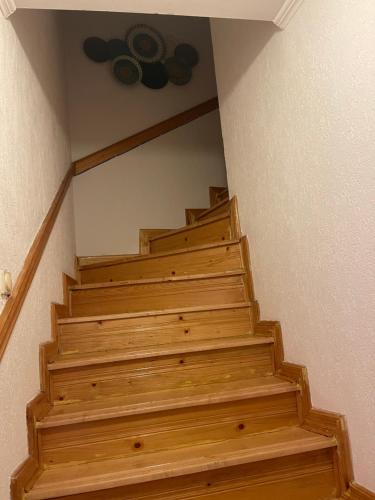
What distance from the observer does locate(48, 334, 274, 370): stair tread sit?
158 cm

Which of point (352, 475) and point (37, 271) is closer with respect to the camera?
point (352, 475)

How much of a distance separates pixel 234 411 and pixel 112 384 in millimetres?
508

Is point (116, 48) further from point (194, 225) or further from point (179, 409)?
point (179, 409)

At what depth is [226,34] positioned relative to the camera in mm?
2205

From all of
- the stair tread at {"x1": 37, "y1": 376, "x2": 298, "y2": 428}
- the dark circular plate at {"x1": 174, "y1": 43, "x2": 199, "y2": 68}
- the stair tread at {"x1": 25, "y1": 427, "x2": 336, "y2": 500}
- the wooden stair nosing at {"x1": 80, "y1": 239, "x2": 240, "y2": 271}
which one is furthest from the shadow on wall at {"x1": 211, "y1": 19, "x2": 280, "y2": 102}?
the stair tread at {"x1": 25, "y1": 427, "x2": 336, "y2": 500}

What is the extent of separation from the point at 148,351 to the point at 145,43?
2802 millimetres

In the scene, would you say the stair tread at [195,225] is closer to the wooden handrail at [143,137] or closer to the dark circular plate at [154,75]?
the wooden handrail at [143,137]

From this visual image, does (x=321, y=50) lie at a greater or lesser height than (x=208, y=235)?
greater

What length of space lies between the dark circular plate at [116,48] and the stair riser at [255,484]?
317cm

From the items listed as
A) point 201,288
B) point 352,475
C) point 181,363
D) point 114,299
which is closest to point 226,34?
point 201,288

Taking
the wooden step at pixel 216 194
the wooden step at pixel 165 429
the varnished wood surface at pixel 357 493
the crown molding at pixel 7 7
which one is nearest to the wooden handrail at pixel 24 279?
the wooden step at pixel 165 429

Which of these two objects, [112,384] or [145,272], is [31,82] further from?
[112,384]

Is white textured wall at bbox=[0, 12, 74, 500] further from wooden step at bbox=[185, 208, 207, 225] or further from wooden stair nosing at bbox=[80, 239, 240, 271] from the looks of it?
wooden step at bbox=[185, 208, 207, 225]

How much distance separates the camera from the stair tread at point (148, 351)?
1576 mm
